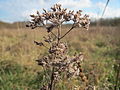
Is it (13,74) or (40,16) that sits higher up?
(40,16)

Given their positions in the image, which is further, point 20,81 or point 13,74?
point 13,74

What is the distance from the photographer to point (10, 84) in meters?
5.50

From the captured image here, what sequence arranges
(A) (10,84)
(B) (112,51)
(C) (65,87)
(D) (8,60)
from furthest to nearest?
(B) (112,51), (D) (8,60), (A) (10,84), (C) (65,87)

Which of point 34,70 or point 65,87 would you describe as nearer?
point 65,87

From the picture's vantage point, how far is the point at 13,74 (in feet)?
21.4

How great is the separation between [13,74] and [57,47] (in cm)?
435

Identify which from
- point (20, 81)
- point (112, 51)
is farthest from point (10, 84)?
point (112, 51)

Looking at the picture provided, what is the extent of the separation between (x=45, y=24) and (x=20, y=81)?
3.80 meters

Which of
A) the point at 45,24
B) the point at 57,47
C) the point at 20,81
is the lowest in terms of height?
the point at 20,81

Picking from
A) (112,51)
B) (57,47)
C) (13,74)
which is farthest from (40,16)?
(112,51)

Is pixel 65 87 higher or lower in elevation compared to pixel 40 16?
lower

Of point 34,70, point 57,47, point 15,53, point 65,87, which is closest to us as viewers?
point 57,47

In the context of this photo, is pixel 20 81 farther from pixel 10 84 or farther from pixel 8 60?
pixel 8 60

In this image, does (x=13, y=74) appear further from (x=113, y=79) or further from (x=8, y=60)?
(x=113, y=79)
